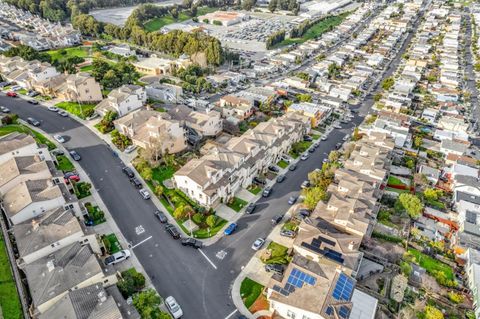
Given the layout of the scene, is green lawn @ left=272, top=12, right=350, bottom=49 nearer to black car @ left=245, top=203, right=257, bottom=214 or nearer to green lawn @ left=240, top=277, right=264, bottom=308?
black car @ left=245, top=203, right=257, bottom=214

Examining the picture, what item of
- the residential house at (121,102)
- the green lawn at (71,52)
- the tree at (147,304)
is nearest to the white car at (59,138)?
the residential house at (121,102)

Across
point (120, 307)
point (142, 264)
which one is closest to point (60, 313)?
point (120, 307)

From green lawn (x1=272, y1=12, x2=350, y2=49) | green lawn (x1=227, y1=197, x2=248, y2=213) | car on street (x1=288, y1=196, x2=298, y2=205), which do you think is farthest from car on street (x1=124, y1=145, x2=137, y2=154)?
green lawn (x1=272, y1=12, x2=350, y2=49)

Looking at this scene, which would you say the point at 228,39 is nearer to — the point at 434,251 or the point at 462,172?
the point at 462,172

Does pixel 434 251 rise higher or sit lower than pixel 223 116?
lower

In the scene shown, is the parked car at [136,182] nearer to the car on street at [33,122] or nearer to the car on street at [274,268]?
the car on street at [274,268]

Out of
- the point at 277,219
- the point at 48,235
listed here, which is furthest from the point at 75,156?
the point at 277,219

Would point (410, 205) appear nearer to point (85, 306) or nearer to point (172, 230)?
point (172, 230)
